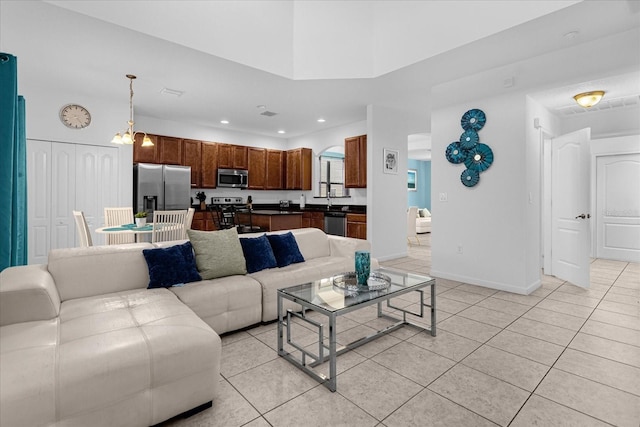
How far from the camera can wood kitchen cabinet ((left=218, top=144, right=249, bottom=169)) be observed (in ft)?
23.9

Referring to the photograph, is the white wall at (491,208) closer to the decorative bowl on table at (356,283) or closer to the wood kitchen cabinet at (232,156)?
the decorative bowl on table at (356,283)

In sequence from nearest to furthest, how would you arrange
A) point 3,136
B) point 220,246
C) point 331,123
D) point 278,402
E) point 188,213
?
1. point 278,402
2. point 3,136
3. point 220,246
4. point 188,213
5. point 331,123

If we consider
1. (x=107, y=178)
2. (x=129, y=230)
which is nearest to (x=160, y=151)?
(x=107, y=178)

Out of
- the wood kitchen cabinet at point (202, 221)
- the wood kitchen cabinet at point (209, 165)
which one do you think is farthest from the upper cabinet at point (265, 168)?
the wood kitchen cabinet at point (202, 221)

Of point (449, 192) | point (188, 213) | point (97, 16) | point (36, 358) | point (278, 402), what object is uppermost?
point (97, 16)

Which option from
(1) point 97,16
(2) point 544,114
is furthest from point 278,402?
(2) point 544,114

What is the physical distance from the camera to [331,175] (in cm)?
863

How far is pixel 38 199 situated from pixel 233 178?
11.4ft

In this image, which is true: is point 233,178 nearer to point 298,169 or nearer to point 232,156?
point 232,156

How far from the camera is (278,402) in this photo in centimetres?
181

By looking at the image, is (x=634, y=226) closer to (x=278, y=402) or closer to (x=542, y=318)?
(x=542, y=318)

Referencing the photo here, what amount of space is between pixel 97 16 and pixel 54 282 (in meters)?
2.40

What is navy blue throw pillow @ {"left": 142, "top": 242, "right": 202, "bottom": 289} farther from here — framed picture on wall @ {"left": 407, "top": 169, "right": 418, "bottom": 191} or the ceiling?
framed picture on wall @ {"left": 407, "top": 169, "right": 418, "bottom": 191}

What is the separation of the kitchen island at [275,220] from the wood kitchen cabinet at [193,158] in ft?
5.32
